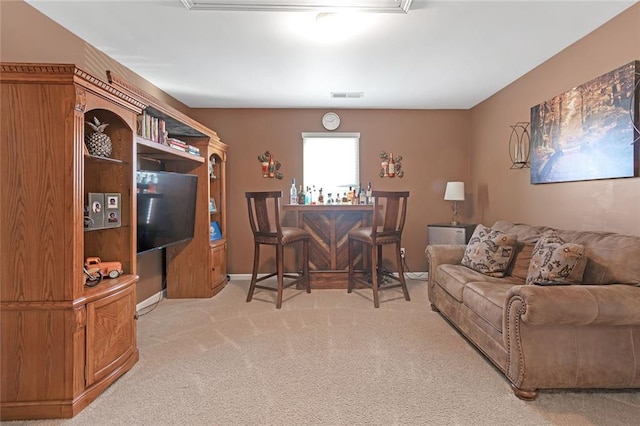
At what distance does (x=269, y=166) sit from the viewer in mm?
4406

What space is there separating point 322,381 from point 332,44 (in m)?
2.55

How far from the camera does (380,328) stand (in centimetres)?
268

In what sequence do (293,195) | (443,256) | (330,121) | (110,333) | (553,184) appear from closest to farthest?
(110,333) < (553,184) < (443,256) < (293,195) < (330,121)

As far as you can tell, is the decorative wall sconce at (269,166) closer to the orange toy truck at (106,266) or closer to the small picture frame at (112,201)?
the small picture frame at (112,201)

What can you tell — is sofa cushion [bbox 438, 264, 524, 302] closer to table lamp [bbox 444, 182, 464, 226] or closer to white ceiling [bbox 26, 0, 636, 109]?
table lamp [bbox 444, 182, 464, 226]

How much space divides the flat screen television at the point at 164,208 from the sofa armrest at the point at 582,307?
2.81 metres

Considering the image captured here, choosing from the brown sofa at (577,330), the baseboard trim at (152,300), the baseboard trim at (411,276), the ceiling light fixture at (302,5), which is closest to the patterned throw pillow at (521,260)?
the brown sofa at (577,330)

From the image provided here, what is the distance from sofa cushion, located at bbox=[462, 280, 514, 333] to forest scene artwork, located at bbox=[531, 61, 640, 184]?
113 cm

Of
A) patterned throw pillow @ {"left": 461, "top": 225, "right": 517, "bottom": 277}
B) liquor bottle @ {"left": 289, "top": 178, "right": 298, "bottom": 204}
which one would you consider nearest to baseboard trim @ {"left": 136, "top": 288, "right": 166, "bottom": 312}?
liquor bottle @ {"left": 289, "top": 178, "right": 298, "bottom": 204}

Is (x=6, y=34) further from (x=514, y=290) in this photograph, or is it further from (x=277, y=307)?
(x=514, y=290)

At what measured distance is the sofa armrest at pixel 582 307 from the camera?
1621mm

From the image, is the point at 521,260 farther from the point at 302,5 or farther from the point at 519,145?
the point at 302,5

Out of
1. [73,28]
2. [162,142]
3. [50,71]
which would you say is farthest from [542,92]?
[73,28]

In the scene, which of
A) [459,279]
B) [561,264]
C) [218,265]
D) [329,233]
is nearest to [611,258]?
[561,264]
